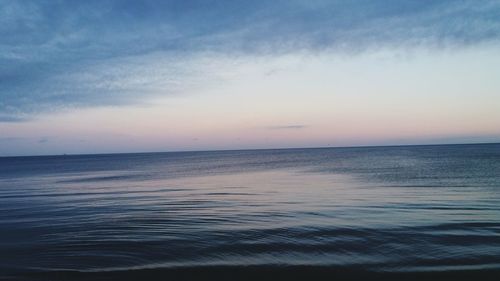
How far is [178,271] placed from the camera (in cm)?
1260

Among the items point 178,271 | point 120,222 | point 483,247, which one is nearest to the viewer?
point 178,271

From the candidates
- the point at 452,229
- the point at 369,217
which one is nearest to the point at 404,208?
the point at 369,217

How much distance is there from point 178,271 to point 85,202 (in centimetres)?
2247

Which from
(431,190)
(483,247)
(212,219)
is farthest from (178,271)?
(431,190)

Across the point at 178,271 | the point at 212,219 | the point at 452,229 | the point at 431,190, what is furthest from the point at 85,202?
the point at 431,190

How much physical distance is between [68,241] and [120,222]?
179 inches

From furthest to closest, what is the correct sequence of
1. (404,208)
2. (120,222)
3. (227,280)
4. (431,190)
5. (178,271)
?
1. (431,190)
2. (404,208)
3. (120,222)
4. (178,271)
5. (227,280)

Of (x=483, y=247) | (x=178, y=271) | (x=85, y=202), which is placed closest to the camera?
(x=178, y=271)

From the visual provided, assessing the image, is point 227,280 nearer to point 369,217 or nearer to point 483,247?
point 483,247

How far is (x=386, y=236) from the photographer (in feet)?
54.9

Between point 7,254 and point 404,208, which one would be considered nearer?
point 7,254

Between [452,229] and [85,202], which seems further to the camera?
[85,202]

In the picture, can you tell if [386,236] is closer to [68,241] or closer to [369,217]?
[369,217]

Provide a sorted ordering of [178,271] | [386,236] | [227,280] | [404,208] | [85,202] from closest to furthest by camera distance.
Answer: [227,280] → [178,271] → [386,236] → [404,208] → [85,202]
